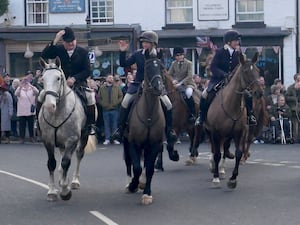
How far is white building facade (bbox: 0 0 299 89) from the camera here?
38.1m

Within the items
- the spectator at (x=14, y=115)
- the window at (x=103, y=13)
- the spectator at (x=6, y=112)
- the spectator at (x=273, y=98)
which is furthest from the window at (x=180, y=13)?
the spectator at (x=6, y=112)

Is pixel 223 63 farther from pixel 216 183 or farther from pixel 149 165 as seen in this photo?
pixel 149 165

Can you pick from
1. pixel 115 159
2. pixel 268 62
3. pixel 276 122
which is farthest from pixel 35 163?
pixel 268 62

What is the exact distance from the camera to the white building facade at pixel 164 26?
3806 centimetres

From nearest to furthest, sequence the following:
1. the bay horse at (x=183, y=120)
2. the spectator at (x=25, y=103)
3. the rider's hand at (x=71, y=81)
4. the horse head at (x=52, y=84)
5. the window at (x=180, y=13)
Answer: the horse head at (x=52, y=84) < the rider's hand at (x=71, y=81) < the bay horse at (x=183, y=120) < the spectator at (x=25, y=103) < the window at (x=180, y=13)

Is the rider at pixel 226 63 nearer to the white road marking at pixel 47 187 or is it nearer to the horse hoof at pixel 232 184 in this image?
the horse hoof at pixel 232 184

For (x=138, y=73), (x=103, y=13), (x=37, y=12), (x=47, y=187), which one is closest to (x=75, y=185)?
(x=47, y=187)

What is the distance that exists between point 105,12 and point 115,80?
39.0ft

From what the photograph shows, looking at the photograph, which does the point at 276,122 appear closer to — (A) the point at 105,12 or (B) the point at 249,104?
(B) the point at 249,104

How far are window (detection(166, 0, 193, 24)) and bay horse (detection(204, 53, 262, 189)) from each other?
23.3 meters

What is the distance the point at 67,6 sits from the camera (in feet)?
130

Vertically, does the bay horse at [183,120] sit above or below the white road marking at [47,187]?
above

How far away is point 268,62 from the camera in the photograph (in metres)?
38.2

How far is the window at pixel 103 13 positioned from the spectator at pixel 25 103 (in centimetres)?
1137
